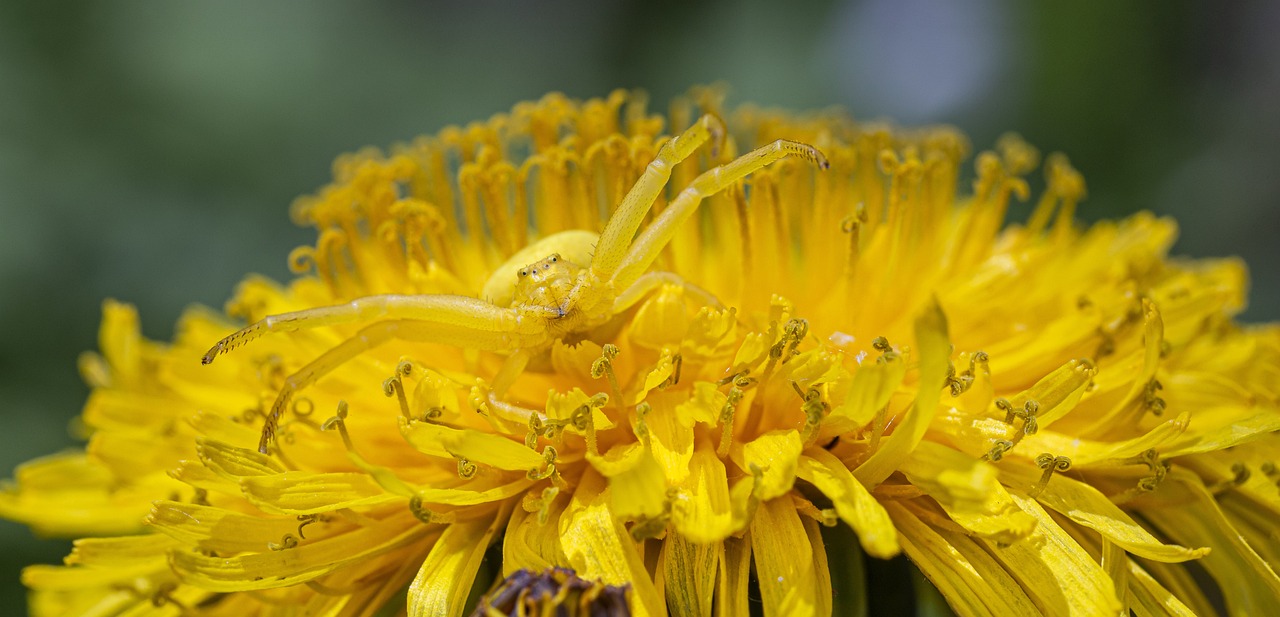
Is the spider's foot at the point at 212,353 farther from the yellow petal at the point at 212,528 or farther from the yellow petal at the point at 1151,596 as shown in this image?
the yellow petal at the point at 1151,596

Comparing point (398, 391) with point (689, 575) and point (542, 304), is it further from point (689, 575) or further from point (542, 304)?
point (689, 575)

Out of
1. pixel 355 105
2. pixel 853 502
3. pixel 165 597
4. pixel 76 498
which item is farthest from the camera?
pixel 355 105

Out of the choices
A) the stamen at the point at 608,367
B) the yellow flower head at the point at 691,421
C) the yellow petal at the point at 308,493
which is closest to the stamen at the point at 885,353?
the yellow flower head at the point at 691,421

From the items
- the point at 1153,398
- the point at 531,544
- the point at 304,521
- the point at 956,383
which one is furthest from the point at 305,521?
the point at 1153,398

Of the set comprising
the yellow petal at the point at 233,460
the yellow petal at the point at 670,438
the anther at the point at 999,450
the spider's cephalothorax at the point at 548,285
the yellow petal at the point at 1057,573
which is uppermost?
the spider's cephalothorax at the point at 548,285

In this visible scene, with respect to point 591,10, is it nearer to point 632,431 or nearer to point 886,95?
point 886,95
